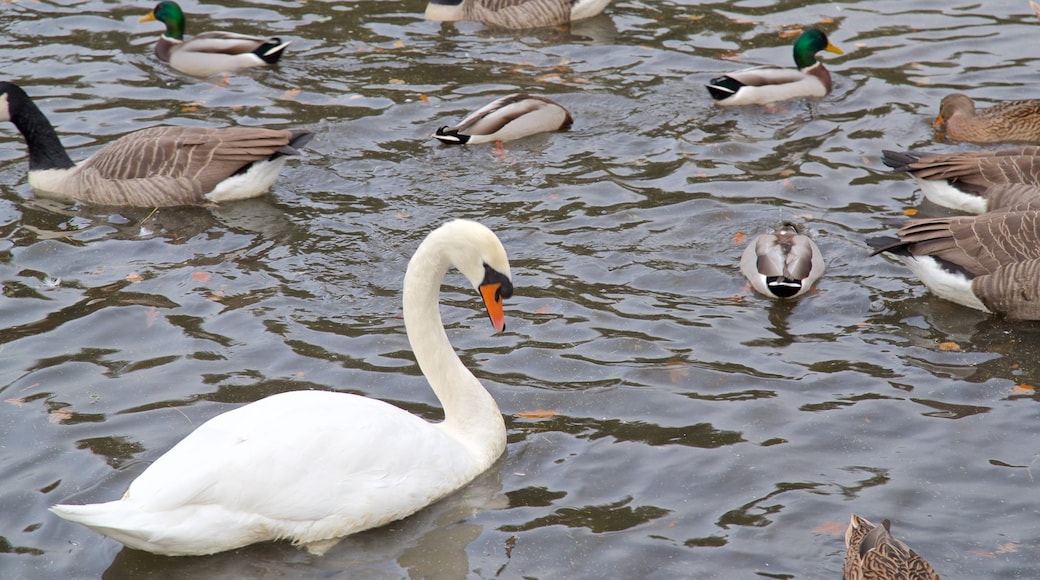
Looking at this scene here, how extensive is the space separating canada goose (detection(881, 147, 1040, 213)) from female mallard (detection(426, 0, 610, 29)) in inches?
242

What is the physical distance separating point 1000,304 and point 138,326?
6.35 metres

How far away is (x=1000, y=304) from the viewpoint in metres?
8.59

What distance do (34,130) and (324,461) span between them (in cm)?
675

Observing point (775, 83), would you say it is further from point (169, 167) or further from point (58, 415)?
point (58, 415)

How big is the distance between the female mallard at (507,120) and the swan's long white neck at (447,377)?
515cm

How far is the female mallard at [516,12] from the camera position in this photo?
15414 millimetres

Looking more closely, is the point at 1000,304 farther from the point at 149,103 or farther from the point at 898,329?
the point at 149,103

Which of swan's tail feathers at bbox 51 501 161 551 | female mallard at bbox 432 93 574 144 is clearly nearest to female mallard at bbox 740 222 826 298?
female mallard at bbox 432 93 574 144

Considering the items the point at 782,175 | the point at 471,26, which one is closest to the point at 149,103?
the point at 471,26

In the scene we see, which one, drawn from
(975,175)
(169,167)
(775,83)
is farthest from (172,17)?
(975,175)

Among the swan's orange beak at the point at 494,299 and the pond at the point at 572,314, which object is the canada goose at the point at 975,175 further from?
the swan's orange beak at the point at 494,299

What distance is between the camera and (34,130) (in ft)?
36.4

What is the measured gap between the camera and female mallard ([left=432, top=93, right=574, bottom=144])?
11711 millimetres

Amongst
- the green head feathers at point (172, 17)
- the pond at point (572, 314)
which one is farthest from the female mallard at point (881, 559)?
the green head feathers at point (172, 17)
